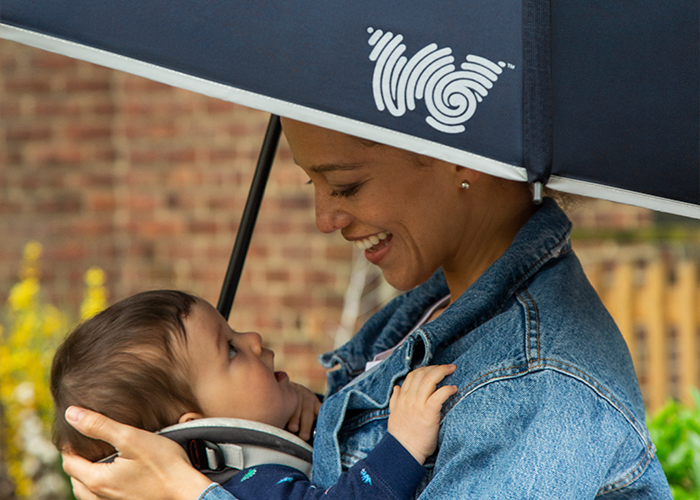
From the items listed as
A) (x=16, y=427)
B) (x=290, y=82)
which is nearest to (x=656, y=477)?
(x=290, y=82)

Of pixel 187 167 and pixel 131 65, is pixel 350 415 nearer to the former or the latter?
pixel 131 65

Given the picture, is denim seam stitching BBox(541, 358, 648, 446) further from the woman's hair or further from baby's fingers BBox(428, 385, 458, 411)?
the woman's hair

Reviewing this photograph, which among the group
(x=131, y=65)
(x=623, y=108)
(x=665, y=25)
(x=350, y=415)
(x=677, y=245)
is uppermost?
(x=677, y=245)

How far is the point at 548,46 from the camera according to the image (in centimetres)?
84

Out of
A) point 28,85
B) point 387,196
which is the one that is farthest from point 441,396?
point 28,85

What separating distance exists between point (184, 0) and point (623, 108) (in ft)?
1.80

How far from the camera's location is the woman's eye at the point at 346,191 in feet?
4.55

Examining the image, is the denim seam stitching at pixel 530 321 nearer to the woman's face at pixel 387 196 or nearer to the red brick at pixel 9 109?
the woman's face at pixel 387 196

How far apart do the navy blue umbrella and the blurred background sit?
2965 mm

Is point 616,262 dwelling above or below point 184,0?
above

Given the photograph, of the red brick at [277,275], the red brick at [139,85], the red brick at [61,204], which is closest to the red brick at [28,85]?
the red brick at [139,85]

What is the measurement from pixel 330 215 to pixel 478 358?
1.46 feet

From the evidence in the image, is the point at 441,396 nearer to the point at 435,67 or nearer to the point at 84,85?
the point at 435,67

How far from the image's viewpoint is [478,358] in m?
1.17
